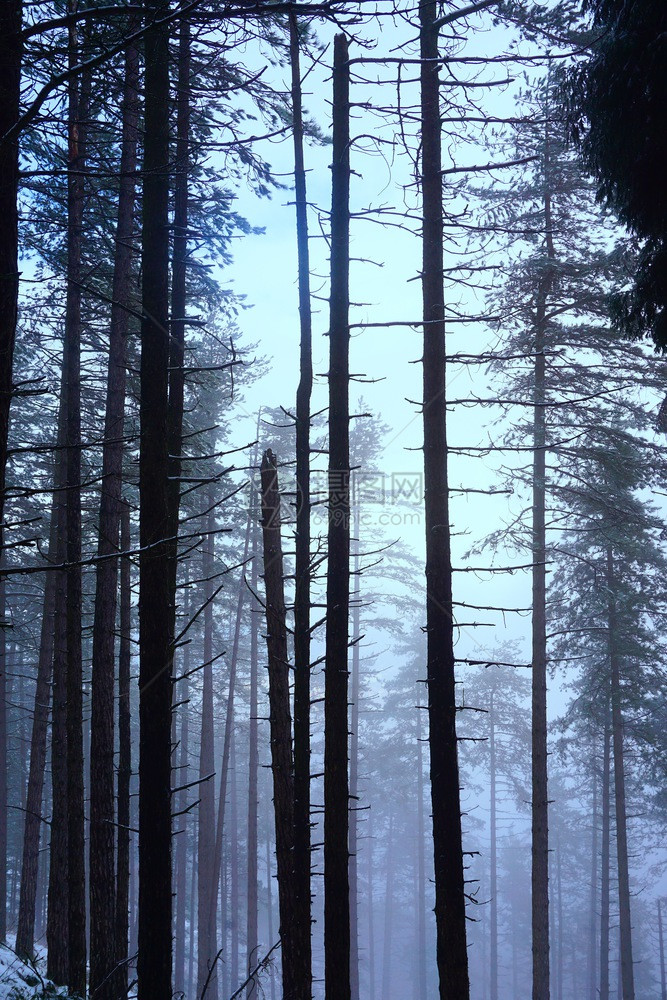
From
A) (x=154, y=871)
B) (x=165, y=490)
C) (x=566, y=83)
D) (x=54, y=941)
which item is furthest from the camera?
(x=54, y=941)

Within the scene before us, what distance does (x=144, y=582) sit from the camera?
547 cm

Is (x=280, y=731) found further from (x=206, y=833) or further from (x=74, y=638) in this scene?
(x=206, y=833)

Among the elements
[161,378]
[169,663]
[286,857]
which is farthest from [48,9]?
[286,857]

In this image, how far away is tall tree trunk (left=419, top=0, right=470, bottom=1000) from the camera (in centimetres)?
679

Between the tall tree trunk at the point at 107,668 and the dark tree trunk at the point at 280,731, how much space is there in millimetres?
2115

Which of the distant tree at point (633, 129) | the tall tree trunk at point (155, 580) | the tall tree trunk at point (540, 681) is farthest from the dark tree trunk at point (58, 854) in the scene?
the distant tree at point (633, 129)

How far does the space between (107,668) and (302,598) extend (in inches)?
157

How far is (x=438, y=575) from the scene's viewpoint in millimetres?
7480

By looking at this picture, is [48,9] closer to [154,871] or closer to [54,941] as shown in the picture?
[154,871]

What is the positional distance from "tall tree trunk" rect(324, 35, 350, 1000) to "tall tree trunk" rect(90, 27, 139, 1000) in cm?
280

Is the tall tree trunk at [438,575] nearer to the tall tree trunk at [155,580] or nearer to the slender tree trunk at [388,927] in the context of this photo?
the tall tree trunk at [155,580]

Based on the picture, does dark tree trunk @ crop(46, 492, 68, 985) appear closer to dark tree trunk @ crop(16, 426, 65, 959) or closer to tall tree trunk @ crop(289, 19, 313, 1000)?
dark tree trunk @ crop(16, 426, 65, 959)

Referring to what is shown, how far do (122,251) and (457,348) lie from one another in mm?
5823

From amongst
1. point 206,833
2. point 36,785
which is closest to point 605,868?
point 206,833
